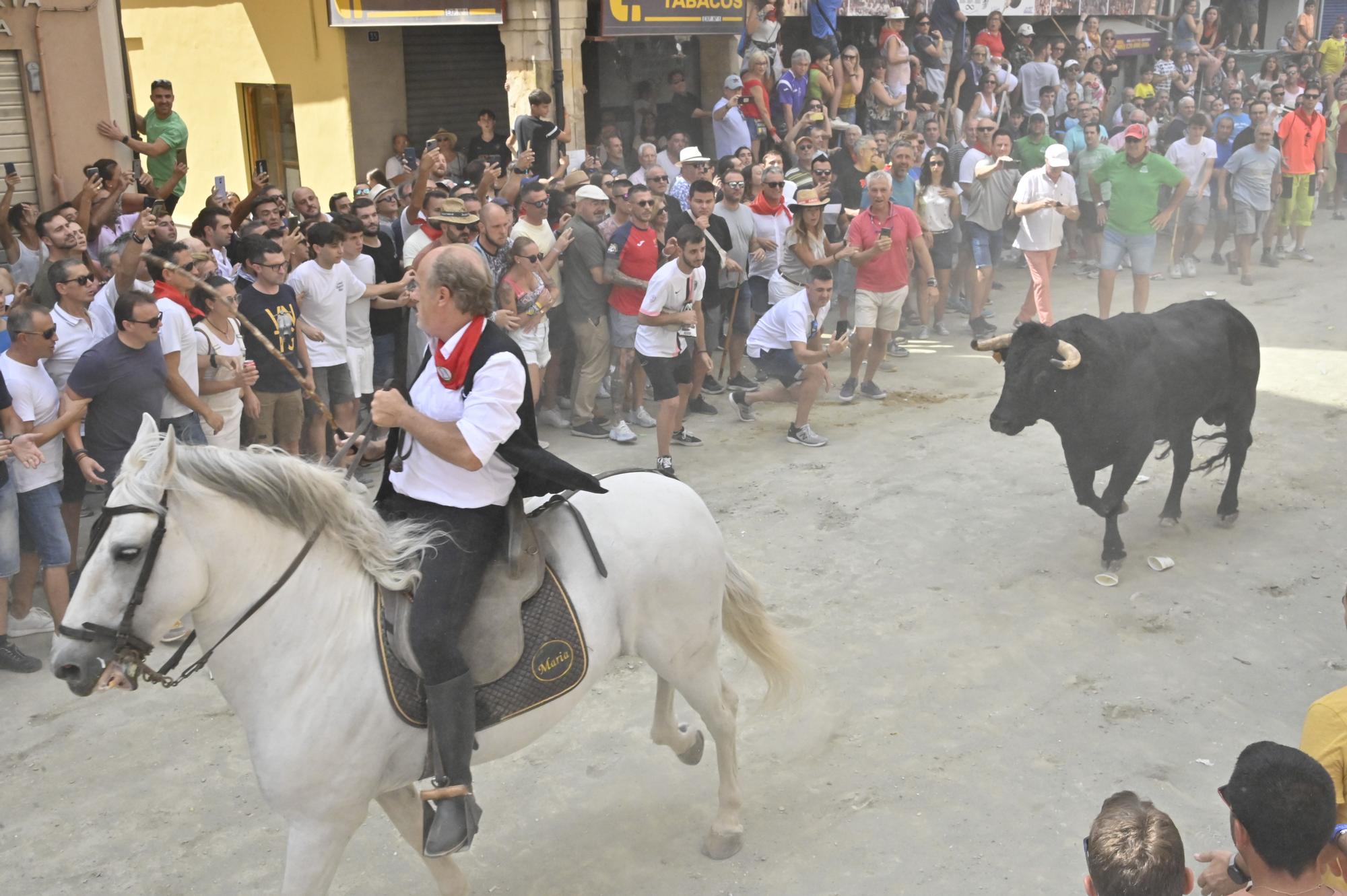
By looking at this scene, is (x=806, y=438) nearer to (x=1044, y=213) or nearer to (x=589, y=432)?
(x=589, y=432)

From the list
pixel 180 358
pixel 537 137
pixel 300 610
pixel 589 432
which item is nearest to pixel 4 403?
pixel 180 358

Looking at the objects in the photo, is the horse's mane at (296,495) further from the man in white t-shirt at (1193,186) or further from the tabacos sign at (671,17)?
the man in white t-shirt at (1193,186)

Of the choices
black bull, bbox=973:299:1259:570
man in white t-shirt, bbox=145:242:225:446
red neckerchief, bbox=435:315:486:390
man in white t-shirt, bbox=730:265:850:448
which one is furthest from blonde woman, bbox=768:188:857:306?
red neckerchief, bbox=435:315:486:390

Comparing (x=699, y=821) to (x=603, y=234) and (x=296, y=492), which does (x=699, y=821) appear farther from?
(x=603, y=234)

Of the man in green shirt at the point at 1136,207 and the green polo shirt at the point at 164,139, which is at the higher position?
the green polo shirt at the point at 164,139

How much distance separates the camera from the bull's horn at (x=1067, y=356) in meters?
7.14

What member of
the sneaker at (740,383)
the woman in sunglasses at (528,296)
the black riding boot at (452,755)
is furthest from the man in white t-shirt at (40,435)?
the sneaker at (740,383)

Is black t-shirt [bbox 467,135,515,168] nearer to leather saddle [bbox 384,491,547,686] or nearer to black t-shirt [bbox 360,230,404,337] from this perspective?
black t-shirt [bbox 360,230,404,337]

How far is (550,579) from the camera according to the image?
174 inches

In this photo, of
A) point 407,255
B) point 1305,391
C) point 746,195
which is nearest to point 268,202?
point 407,255

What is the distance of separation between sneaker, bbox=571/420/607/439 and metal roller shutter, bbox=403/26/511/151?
6706 mm

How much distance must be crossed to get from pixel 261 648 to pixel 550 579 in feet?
3.42

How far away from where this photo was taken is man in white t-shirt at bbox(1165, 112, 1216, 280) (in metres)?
15.0

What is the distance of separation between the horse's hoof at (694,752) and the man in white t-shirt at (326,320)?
3.99m
